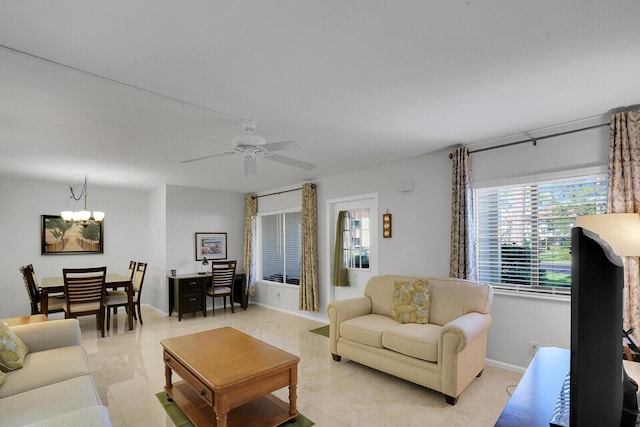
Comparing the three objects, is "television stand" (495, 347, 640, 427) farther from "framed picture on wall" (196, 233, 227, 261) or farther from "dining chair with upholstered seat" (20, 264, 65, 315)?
"framed picture on wall" (196, 233, 227, 261)

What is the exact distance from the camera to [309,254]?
18.6ft

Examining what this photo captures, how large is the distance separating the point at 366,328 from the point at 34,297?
4.74 metres

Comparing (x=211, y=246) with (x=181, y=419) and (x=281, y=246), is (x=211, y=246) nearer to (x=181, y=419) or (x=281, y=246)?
(x=281, y=246)

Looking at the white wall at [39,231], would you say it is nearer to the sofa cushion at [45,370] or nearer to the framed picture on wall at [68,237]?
the framed picture on wall at [68,237]

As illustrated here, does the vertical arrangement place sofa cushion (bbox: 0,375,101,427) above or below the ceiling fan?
below

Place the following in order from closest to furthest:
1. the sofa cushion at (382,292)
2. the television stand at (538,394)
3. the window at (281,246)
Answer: the television stand at (538,394), the sofa cushion at (382,292), the window at (281,246)

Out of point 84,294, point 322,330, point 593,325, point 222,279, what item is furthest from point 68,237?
point 593,325

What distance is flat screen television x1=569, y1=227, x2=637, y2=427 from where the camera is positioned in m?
0.76

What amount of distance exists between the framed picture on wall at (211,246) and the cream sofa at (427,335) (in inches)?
151

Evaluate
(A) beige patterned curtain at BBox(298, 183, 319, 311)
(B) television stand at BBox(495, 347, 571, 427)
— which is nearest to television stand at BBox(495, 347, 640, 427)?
(B) television stand at BBox(495, 347, 571, 427)

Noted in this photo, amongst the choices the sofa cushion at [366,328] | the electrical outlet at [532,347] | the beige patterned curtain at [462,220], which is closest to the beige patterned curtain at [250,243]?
the sofa cushion at [366,328]

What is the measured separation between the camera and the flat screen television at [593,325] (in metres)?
0.76

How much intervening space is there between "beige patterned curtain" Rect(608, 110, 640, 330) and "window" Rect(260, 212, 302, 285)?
4.54 m

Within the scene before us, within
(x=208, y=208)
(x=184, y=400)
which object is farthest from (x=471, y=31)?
(x=208, y=208)
